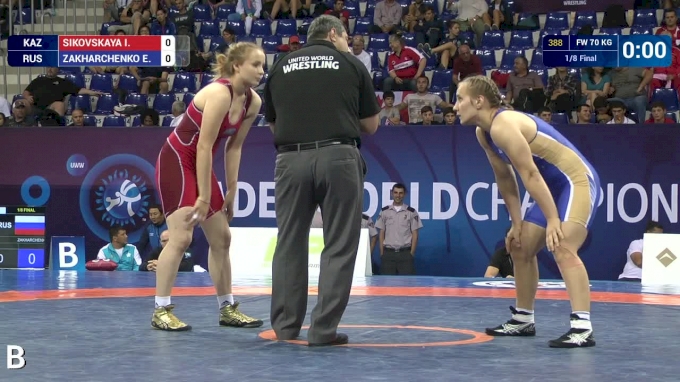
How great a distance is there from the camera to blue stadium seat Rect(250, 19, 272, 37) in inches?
634

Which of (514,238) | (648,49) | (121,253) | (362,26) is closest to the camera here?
(514,238)

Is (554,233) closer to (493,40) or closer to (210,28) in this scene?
(493,40)

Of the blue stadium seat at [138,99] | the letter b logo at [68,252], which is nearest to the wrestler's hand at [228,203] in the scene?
the letter b logo at [68,252]

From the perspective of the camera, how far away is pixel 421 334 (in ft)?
20.0

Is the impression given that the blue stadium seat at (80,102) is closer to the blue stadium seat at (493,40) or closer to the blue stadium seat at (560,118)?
the blue stadium seat at (493,40)

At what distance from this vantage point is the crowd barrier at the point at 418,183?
11641mm

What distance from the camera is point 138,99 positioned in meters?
14.9

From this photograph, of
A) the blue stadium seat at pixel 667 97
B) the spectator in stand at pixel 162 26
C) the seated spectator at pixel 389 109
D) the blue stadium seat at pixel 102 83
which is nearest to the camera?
the seated spectator at pixel 389 109

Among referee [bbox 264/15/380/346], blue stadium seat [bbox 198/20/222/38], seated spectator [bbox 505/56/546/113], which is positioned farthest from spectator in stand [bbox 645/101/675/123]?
referee [bbox 264/15/380/346]

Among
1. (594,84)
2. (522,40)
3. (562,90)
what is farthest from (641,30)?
(562,90)

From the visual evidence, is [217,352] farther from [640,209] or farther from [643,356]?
[640,209]

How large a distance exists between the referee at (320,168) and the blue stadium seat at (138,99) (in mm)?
9178

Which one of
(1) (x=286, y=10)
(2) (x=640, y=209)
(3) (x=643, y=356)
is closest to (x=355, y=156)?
(3) (x=643, y=356)

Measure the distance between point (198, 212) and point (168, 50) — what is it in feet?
28.9
